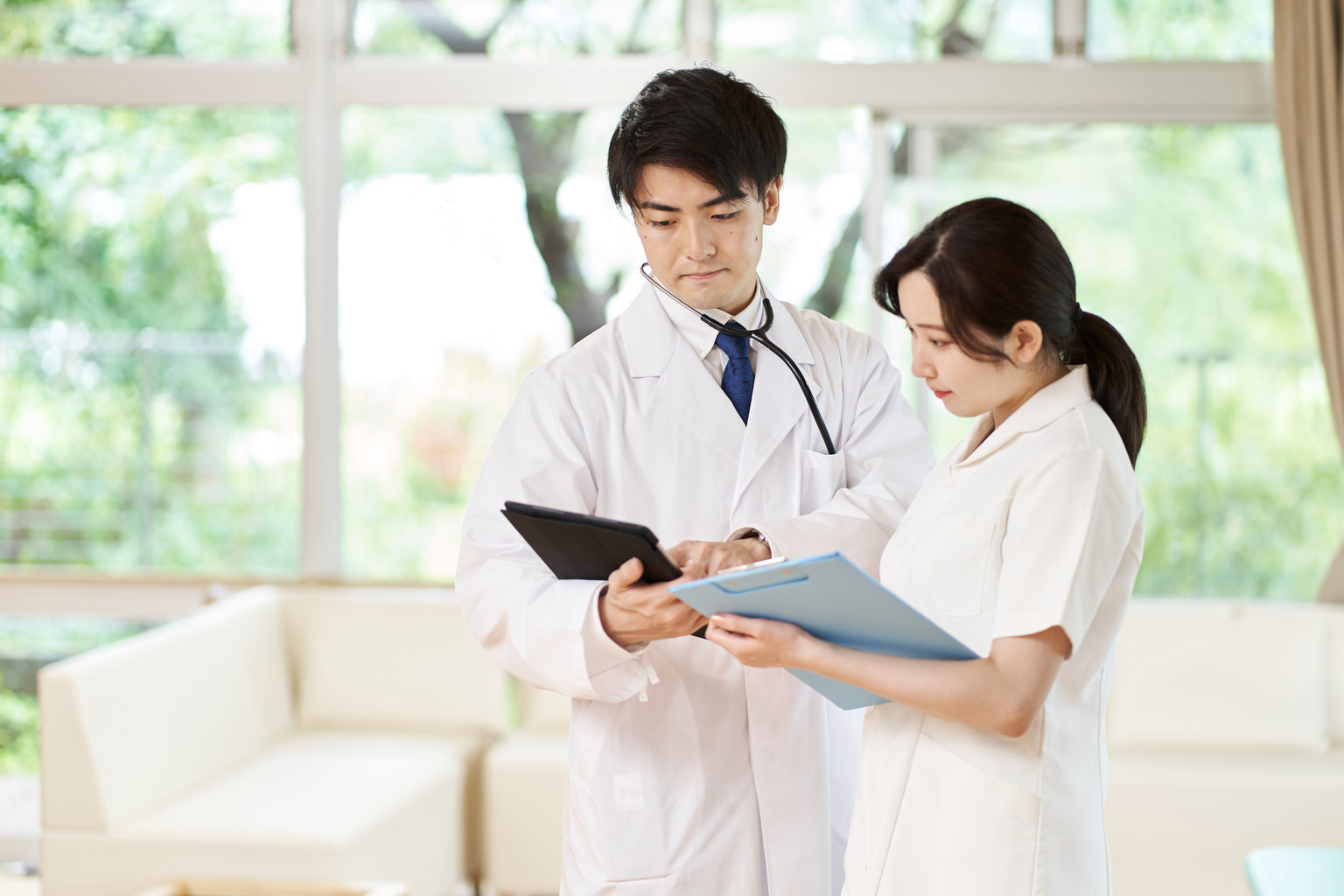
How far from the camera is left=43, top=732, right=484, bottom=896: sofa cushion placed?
7.96 feet

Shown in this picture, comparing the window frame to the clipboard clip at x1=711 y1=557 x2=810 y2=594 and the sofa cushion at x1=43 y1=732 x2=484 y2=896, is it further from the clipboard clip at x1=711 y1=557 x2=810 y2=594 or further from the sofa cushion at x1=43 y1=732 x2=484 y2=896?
the clipboard clip at x1=711 y1=557 x2=810 y2=594

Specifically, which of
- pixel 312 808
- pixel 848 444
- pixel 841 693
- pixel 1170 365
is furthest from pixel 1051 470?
pixel 1170 365

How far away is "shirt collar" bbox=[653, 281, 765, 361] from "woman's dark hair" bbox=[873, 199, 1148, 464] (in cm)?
37

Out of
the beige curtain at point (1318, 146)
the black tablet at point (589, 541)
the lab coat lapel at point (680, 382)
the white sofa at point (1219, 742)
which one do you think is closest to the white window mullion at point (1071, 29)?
the beige curtain at point (1318, 146)

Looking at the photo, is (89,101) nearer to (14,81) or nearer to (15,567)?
(14,81)

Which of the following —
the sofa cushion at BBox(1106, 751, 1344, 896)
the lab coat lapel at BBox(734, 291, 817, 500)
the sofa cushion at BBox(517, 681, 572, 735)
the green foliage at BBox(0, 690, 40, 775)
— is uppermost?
the lab coat lapel at BBox(734, 291, 817, 500)

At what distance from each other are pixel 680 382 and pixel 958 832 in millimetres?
640

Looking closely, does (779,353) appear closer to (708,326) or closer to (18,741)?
(708,326)

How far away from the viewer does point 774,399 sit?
143 cm

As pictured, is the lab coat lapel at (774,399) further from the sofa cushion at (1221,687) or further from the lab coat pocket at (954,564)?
the sofa cushion at (1221,687)

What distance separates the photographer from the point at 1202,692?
303 cm

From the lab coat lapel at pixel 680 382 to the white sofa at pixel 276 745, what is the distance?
60.1 inches

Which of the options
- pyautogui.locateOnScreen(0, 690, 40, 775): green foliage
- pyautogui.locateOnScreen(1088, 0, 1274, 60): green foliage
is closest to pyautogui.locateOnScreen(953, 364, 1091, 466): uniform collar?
pyautogui.locateOnScreen(1088, 0, 1274, 60): green foliage

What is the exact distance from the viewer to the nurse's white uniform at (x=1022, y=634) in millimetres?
991
